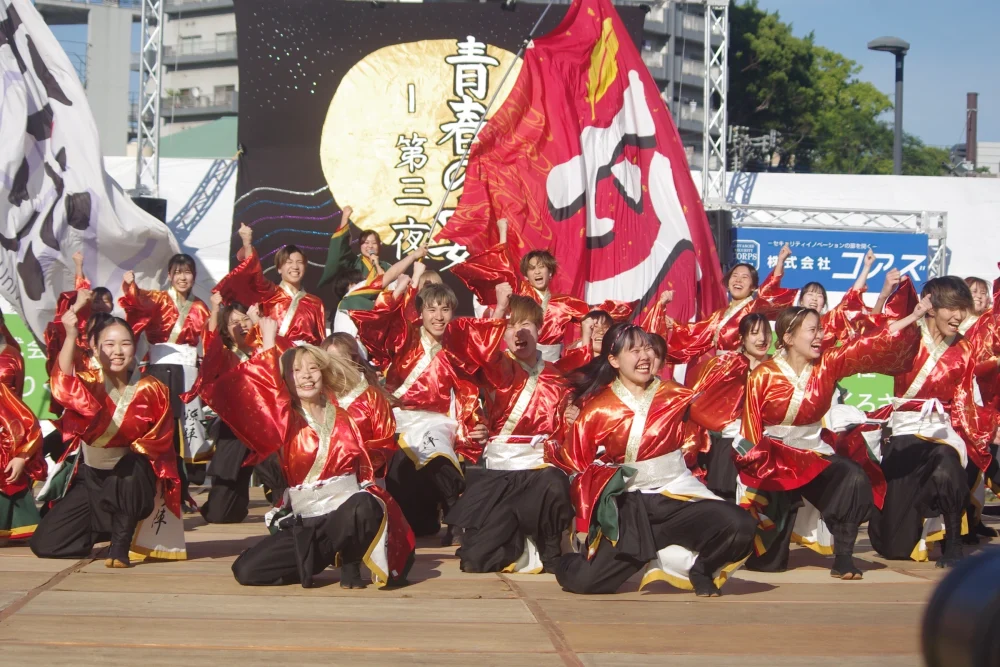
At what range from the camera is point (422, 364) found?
6.11 m

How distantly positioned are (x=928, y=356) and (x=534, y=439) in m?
1.99

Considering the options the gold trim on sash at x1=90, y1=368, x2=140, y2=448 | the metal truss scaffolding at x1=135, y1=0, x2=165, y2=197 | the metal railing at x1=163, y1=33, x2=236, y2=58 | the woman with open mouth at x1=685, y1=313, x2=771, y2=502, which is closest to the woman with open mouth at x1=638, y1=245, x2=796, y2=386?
the woman with open mouth at x1=685, y1=313, x2=771, y2=502

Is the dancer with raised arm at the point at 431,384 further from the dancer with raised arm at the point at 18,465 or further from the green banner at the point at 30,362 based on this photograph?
the green banner at the point at 30,362

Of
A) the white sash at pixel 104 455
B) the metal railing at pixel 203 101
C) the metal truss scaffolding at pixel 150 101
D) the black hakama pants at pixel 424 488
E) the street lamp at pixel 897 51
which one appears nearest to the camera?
the white sash at pixel 104 455

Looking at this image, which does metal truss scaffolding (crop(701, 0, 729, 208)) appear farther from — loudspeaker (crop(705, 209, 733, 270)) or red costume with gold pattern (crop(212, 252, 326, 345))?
red costume with gold pattern (crop(212, 252, 326, 345))

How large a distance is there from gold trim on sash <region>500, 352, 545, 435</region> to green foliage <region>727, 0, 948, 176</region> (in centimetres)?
2637

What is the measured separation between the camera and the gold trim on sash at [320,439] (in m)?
4.96

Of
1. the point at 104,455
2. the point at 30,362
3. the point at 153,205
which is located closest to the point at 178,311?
the point at 153,205

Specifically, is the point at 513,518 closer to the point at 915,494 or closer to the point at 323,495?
the point at 323,495

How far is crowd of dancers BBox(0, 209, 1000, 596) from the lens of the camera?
4.89 metres

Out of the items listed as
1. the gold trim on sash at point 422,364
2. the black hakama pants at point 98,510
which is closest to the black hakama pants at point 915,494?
the gold trim on sash at point 422,364

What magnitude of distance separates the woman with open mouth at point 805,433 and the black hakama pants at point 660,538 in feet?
2.24

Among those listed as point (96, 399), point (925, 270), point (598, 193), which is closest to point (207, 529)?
point (96, 399)

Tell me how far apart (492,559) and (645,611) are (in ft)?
3.59
